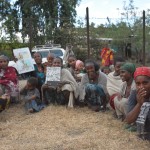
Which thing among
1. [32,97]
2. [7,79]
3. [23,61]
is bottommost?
[32,97]

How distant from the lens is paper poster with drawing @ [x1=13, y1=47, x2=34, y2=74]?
7.11 meters

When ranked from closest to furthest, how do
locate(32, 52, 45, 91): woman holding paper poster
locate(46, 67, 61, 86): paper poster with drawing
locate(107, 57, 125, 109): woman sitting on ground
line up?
1. locate(107, 57, 125, 109): woman sitting on ground
2. locate(46, 67, 61, 86): paper poster with drawing
3. locate(32, 52, 45, 91): woman holding paper poster

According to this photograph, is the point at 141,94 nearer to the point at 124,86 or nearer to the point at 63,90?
the point at 124,86

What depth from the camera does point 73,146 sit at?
4.10m

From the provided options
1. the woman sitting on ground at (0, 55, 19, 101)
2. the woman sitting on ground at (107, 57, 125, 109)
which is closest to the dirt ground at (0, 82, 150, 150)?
the woman sitting on ground at (107, 57, 125, 109)

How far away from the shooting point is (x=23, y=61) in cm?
721

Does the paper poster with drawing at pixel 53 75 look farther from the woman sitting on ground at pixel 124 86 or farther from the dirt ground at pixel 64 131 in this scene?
the woman sitting on ground at pixel 124 86

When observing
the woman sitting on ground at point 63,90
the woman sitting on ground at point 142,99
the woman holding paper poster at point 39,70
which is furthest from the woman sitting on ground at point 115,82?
the woman holding paper poster at point 39,70

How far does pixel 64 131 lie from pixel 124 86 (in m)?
1.21

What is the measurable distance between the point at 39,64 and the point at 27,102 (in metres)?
1.08

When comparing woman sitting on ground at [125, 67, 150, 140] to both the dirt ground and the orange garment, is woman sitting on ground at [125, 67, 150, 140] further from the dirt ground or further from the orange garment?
the orange garment

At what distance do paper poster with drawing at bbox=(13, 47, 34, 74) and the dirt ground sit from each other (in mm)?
1120

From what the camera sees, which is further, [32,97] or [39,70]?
[39,70]

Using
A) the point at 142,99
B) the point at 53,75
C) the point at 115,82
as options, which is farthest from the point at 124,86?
the point at 53,75
